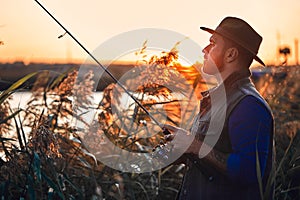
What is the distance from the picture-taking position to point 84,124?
15.4ft

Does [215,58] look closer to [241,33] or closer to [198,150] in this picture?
[241,33]

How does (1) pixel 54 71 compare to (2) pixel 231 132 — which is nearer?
(2) pixel 231 132

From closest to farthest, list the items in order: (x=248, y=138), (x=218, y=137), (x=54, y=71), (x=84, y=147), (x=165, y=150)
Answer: (x=248, y=138)
(x=218, y=137)
(x=165, y=150)
(x=84, y=147)
(x=54, y=71)

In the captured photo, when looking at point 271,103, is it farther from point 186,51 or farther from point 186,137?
point 186,137

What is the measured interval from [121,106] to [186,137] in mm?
2004

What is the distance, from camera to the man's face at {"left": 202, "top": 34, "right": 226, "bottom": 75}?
3.00 meters

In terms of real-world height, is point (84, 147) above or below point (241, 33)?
below

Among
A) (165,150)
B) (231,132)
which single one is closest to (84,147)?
(165,150)

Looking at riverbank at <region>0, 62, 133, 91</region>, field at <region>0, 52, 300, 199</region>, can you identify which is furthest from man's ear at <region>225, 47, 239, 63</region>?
riverbank at <region>0, 62, 133, 91</region>

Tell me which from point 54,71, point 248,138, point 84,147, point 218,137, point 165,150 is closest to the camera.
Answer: point 248,138

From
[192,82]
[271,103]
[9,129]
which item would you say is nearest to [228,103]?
[192,82]

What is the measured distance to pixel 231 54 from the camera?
3.00m

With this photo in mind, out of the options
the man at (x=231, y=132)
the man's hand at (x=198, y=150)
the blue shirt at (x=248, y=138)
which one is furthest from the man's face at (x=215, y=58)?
the man's hand at (x=198, y=150)

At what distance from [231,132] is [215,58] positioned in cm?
35
